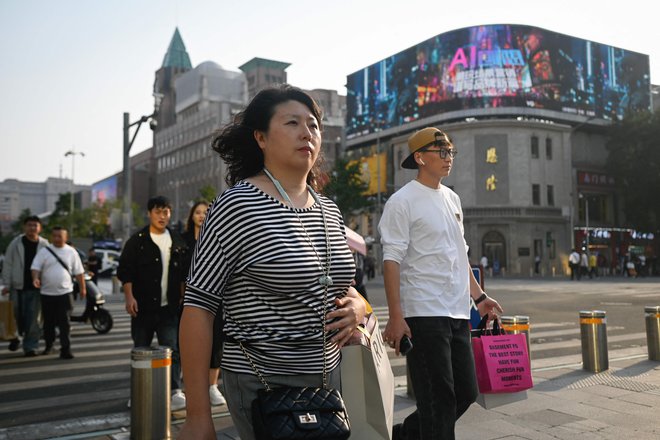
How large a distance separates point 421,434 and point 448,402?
0.73ft

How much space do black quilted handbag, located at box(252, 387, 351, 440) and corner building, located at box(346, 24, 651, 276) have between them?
4331 cm

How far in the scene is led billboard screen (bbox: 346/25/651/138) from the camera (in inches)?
1949

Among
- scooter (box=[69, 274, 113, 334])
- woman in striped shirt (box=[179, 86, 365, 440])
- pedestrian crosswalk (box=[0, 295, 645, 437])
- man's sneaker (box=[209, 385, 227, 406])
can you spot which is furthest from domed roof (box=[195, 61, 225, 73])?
woman in striped shirt (box=[179, 86, 365, 440])

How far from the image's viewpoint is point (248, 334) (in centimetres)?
177

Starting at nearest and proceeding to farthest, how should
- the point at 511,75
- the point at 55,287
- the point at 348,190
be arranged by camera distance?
1. the point at 55,287
2. the point at 348,190
3. the point at 511,75

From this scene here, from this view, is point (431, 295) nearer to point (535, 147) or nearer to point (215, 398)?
point (215, 398)

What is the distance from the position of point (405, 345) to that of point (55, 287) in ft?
21.9

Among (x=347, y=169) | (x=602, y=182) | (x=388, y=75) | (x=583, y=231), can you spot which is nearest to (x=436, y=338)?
(x=347, y=169)

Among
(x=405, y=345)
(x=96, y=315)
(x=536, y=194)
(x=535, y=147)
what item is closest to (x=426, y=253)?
(x=405, y=345)

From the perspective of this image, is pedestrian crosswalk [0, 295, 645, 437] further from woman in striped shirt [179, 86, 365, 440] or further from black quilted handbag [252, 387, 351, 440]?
black quilted handbag [252, 387, 351, 440]

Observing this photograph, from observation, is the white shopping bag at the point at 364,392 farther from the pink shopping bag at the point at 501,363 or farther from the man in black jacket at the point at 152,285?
the man in black jacket at the point at 152,285

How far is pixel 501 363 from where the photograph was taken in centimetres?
344

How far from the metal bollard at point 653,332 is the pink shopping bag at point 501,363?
484cm

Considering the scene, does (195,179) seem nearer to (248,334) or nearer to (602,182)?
(602,182)
